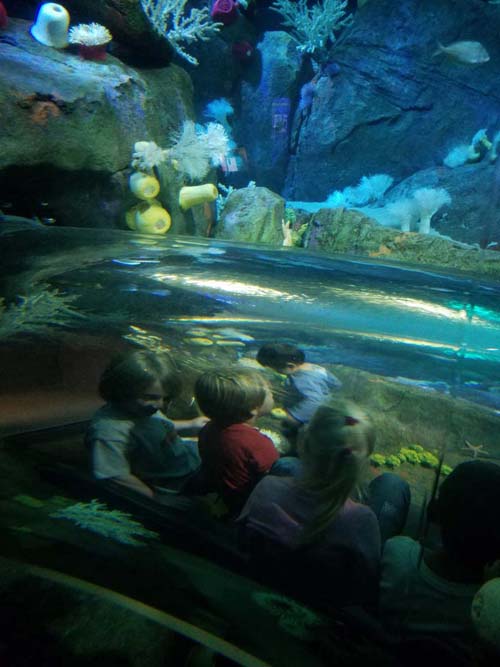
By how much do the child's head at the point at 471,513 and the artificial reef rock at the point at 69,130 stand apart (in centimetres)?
318

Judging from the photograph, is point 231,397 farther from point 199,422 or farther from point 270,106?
point 270,106

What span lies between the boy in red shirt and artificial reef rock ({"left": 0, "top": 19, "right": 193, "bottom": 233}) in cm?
278

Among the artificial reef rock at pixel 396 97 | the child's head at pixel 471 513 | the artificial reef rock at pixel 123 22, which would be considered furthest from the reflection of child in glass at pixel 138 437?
the artificial reef rock at pixel 396 97

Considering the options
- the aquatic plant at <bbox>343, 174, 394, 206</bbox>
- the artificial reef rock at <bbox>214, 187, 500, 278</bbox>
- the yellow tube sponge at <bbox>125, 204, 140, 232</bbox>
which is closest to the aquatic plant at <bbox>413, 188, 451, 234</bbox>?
the artificial reef rock at <bbox>214, 187, 500, 278</bbox>

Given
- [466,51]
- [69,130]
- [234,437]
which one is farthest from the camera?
[466,51]

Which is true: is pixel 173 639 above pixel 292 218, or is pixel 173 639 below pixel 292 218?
below

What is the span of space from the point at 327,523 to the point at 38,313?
84 cm

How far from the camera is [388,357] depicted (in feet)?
3.23

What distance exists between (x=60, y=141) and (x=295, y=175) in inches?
221

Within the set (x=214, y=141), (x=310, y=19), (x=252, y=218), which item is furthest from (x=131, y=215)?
(x=310, y=19)

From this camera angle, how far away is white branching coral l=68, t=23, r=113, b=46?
370 centimetres

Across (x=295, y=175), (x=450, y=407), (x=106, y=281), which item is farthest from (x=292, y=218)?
(x=450, y=407)

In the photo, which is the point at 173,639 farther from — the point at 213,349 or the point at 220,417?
the point at 213,349

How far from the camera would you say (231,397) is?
0.89 meters
